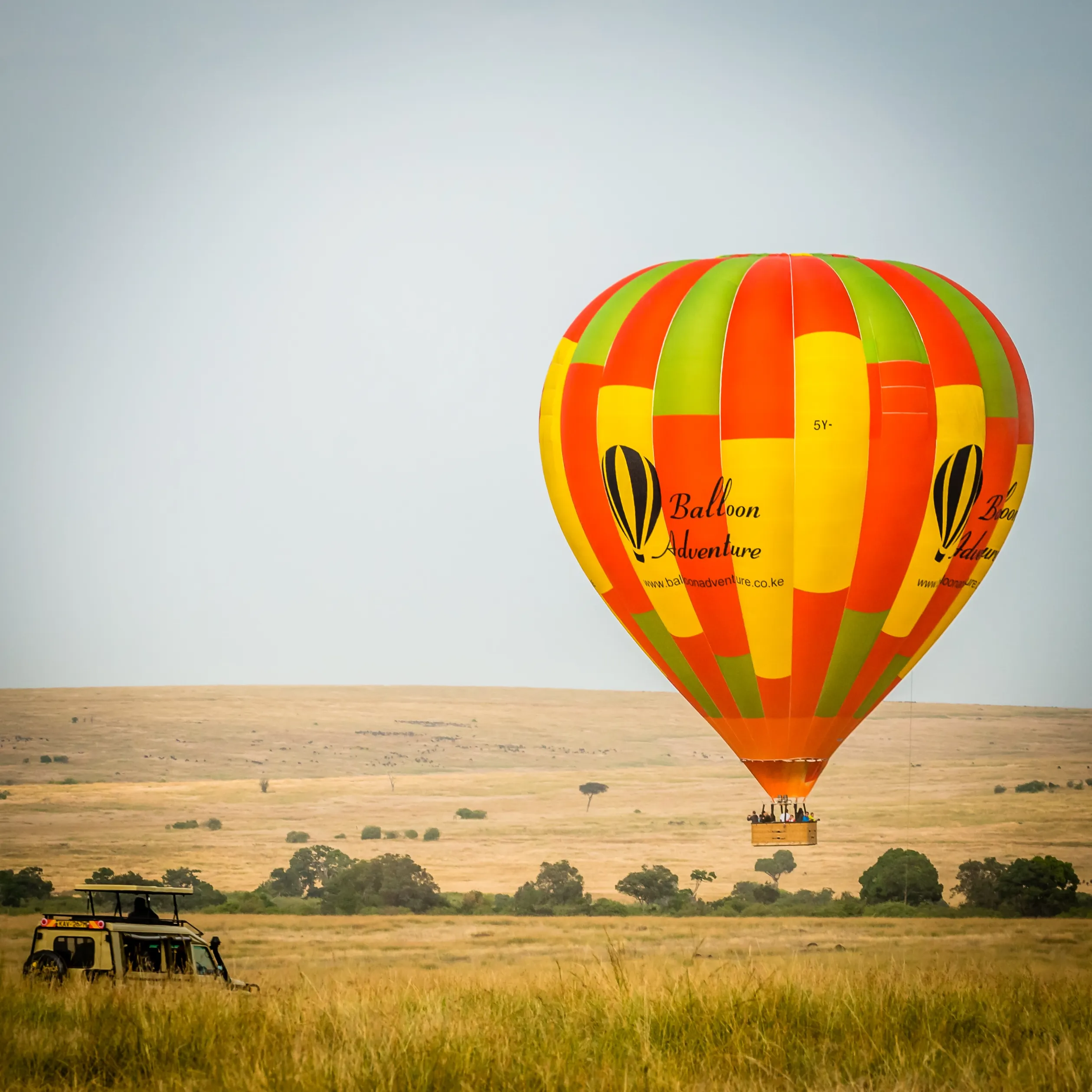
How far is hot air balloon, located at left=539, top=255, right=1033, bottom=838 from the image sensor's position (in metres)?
26.2

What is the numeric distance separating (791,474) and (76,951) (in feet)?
43.6

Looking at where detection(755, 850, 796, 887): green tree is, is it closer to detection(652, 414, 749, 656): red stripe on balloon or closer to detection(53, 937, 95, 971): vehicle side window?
detection(652, 414, 749, 656): red stripe on balloon

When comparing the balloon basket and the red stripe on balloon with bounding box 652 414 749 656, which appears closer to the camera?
the balloon basket

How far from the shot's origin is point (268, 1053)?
14.9 metres

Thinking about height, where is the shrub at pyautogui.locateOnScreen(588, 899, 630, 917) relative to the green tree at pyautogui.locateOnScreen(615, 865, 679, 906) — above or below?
below

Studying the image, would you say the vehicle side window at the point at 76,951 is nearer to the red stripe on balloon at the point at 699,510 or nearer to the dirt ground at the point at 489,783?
the red stripe on balloon at the point at 699,510

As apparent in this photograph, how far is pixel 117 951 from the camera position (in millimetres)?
19859

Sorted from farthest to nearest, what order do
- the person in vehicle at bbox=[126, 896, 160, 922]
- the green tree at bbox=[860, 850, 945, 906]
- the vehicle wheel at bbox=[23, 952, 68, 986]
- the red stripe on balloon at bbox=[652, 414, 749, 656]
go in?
the green tree at bbox=[860, 850, 945, 906] < the red stripe on balloon at bbox=[652, 414, 749, 656] < the person in vehicle at bbox=[126, 896, 160, 922] < the vehicle wheel at bbox=[23, 952, 68, 986]

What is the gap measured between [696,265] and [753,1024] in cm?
1559

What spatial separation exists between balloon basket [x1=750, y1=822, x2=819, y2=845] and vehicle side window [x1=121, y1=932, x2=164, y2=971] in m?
9.82

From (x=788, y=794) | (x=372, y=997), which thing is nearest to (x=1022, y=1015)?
(x=372, y=997)

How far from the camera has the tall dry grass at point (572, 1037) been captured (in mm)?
14242

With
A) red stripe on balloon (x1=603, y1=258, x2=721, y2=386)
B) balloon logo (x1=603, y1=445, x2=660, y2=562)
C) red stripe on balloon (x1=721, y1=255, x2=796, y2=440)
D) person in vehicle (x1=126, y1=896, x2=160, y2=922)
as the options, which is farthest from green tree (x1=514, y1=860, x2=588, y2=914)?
person in vehicle (x1=126, y1=896, x2=160, y2=922)

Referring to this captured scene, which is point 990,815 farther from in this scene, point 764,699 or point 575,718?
point 764,699
